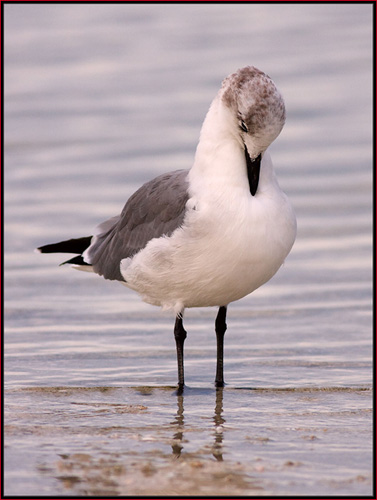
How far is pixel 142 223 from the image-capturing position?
7.34 meters

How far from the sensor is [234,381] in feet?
23.5

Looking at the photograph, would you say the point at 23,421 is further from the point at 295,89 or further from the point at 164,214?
the point at 295,89

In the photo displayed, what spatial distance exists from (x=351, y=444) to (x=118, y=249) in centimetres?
266

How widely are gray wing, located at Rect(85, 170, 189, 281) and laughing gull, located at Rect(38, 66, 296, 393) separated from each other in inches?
0.5

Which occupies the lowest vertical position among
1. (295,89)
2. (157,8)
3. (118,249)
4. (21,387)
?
(21,387)

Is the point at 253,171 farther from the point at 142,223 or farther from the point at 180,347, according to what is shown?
the point at 180,347

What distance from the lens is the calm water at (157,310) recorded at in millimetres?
5406

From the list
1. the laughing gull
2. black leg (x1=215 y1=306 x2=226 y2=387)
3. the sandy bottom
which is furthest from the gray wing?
the sandy bottom

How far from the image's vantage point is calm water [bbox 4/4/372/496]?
5406 millimetres

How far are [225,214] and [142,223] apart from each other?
1.04 meters

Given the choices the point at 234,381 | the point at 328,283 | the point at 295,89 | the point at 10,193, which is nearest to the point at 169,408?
the point at 234,381

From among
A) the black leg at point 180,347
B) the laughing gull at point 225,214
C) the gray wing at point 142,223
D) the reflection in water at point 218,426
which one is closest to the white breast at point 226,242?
the laughing gull at point 225,214

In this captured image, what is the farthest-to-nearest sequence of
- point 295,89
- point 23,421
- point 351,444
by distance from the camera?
1. point 295,89
2. point 23,421
3. point 351,444

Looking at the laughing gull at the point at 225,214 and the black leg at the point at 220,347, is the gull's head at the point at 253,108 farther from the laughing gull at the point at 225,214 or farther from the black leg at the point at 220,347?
the black leg at the point at 220,347
